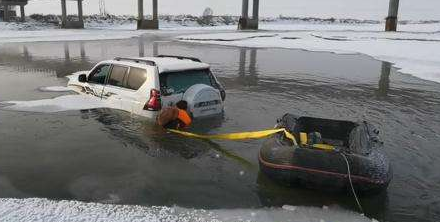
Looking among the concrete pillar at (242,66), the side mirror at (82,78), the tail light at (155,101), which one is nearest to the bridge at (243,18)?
the concrete pillar at (242,66)

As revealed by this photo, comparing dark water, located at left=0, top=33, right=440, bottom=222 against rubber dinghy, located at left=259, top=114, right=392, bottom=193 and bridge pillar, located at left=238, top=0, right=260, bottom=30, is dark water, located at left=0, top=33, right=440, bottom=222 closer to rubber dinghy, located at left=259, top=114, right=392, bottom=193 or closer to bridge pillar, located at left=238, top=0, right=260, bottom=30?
rubber dinghy, located at left=259, top=114, right=392, bottom=193

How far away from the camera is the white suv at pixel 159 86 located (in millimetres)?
9391

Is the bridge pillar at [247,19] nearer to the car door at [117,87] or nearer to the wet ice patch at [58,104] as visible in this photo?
the wet ice patch at [58,104]

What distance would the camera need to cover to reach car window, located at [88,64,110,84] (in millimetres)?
11092

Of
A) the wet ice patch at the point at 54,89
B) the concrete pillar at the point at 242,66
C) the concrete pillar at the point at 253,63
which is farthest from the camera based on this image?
the concrete pillar at the point at 253,63

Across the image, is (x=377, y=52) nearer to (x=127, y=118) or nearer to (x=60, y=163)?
(x=127, y=118)

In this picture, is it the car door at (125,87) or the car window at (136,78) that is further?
the car door at (125,87)

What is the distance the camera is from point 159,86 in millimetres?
9336

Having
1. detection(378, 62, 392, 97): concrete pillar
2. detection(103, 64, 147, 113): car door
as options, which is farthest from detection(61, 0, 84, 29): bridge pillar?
detection(103, 64, 147, 113): car door

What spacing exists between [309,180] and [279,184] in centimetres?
63

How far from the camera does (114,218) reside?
221 inches

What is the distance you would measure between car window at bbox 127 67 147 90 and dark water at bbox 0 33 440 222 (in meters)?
0.76

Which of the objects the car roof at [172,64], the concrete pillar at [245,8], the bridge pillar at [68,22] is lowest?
the bridge pillar at [68,22]

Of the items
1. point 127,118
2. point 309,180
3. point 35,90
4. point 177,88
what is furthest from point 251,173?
point 35,90
